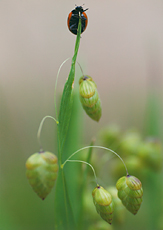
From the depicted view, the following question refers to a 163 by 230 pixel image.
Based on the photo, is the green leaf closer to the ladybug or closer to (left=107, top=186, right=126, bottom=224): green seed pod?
the ladybug

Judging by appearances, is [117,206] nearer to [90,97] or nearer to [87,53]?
[90,97]

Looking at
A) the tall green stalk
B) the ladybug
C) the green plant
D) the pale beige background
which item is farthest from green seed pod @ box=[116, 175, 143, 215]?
the pale beige background

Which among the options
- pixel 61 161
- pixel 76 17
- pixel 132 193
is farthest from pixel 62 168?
pixel 76 17

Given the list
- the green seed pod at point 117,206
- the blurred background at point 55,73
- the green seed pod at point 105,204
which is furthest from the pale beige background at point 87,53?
the green seed pod at point 105,204

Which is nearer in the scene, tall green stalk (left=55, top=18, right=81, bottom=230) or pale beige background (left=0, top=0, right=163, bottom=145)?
tall green stalk (left=55, top=18, right=81, bottom=230)

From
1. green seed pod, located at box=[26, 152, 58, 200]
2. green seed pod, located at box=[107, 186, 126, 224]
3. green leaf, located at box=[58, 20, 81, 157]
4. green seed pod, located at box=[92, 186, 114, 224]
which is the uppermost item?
green leaf, located at box=[58, 20, 81, 157]

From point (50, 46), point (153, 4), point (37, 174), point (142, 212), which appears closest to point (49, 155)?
point (37, 174)
